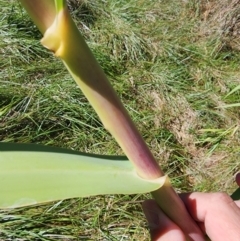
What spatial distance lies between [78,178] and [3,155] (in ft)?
0.20

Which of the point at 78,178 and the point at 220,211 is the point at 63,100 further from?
the point at 78,178

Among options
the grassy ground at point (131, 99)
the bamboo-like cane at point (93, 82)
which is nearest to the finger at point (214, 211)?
the bamboo-like cane at point (93, 82)

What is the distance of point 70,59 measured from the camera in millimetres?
295

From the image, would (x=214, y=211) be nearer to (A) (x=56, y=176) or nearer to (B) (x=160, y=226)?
(B) (x=160, y=226)

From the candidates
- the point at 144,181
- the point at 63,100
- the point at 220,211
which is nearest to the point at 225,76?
the point at 63,100

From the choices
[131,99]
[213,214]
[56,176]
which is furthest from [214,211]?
[131,99]

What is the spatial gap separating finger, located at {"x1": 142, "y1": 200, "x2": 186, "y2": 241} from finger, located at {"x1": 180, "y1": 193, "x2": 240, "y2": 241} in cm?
5

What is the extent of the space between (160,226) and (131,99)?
1093mm

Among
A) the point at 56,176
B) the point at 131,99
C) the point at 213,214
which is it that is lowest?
the point at 131,99

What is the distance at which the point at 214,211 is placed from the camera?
0.54 m

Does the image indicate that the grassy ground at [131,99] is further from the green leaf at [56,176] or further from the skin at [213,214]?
the green leaf at [56,176]

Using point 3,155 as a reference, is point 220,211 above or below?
below

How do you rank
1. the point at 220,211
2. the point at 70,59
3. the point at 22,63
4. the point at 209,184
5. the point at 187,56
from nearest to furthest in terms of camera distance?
the point at 70,59, the point at 220,211, the point at 209,184, the point at 22,63, the point at 187,56

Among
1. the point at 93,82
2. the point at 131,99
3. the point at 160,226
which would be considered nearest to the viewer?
the point at 93,82
